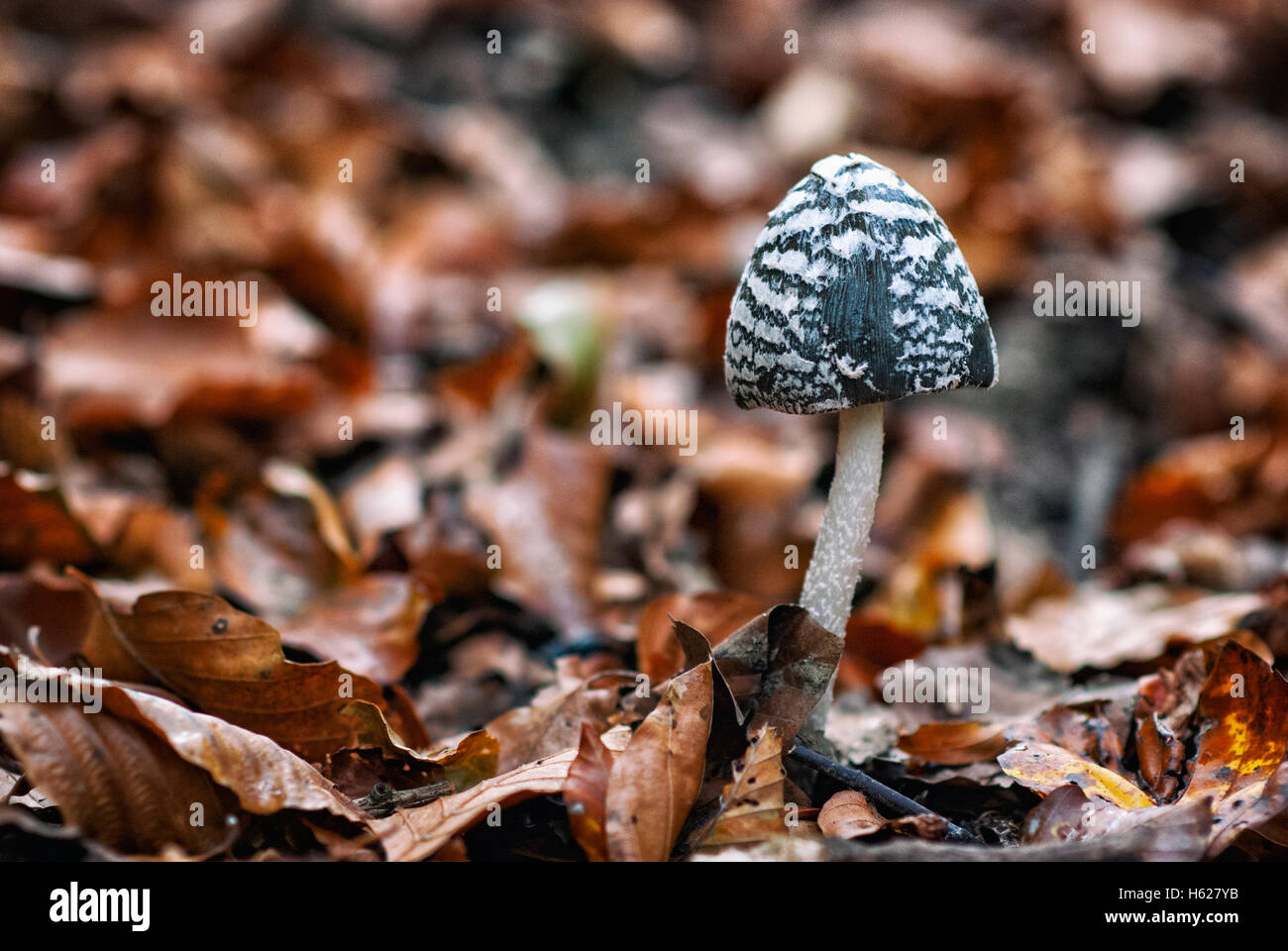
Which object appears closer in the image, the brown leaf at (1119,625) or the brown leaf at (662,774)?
the brown leaf at (662,774)

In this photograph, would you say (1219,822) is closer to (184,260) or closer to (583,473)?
(583,473)

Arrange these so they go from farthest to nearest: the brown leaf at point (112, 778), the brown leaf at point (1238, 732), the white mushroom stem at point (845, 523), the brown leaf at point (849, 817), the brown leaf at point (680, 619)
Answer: the brown leaf at point (680, 619) → the white mushroom stem at point (845, 523) → the brown leaf at point (1238, 732) → the brown leaf at point (849, 817) → the brown leaf at point (112, 778)

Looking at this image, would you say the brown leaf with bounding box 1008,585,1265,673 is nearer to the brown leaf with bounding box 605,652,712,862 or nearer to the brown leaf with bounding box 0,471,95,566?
the brown leaf with bounding box 605,652,712,862

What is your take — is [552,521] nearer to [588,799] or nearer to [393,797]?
[393,797]

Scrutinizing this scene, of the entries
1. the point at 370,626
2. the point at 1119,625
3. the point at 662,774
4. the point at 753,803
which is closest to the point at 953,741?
the point at 753,803

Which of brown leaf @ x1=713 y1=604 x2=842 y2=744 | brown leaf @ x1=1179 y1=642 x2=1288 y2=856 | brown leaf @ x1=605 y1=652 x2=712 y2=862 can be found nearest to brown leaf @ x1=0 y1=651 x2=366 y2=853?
brown leaf @ x1=605 y1=652 x2=712 y2=862

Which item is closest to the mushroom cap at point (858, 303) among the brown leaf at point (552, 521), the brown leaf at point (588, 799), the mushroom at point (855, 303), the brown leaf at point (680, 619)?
the mushroom at point (855, 303)

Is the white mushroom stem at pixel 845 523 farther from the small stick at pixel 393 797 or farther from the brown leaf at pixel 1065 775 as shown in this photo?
the small stick at pixel 393 797
